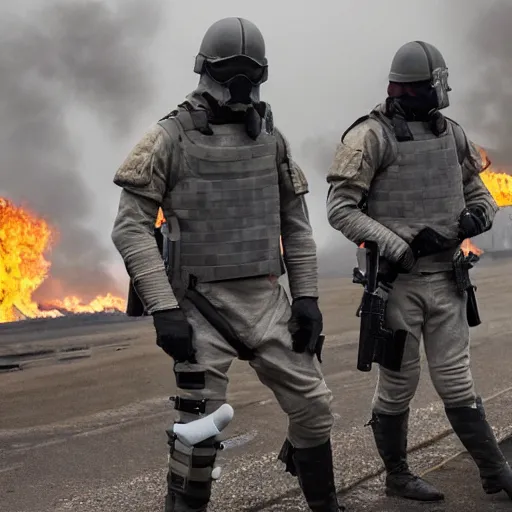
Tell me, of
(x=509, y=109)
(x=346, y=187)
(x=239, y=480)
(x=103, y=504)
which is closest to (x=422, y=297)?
(x=346, y=187)

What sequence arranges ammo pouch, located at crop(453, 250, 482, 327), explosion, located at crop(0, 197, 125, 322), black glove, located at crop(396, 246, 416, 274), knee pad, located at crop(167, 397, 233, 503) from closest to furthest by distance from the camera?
knee pad, located at crop(167, 397, 233, 503)
black glove, located at crop(396, 246, 416, 274)
ammo pouch, located at crop(453, 250, 482, 327)
explosion, located at crop(0, 197, 125, 322)

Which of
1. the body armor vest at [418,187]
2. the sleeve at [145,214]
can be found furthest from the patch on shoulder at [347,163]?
the sleeve at [145,214]

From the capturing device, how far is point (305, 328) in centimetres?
294

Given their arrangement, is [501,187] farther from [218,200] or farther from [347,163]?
[218,200]

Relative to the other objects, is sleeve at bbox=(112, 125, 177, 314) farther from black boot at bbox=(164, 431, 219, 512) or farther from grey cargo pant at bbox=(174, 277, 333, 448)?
black boot at bbox=(164, 431, 219, 512)

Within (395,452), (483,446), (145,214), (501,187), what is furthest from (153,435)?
(501,187)

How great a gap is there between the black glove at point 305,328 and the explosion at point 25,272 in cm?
1137

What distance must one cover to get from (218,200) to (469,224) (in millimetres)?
1219

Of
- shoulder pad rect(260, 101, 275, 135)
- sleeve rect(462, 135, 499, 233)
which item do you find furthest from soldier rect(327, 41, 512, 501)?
shoulder pad rect(260, 101, 275, 135)

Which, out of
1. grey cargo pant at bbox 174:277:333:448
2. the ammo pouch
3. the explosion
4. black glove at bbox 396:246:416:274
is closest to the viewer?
grey cargo pant at bbox 174:277:333:448

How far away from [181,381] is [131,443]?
1.96 m

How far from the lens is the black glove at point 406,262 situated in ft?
11.2

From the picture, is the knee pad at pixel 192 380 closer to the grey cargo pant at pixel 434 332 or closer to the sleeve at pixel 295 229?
the sleeve at pixel 295 229

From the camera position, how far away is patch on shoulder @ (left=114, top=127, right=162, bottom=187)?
2.78 m
